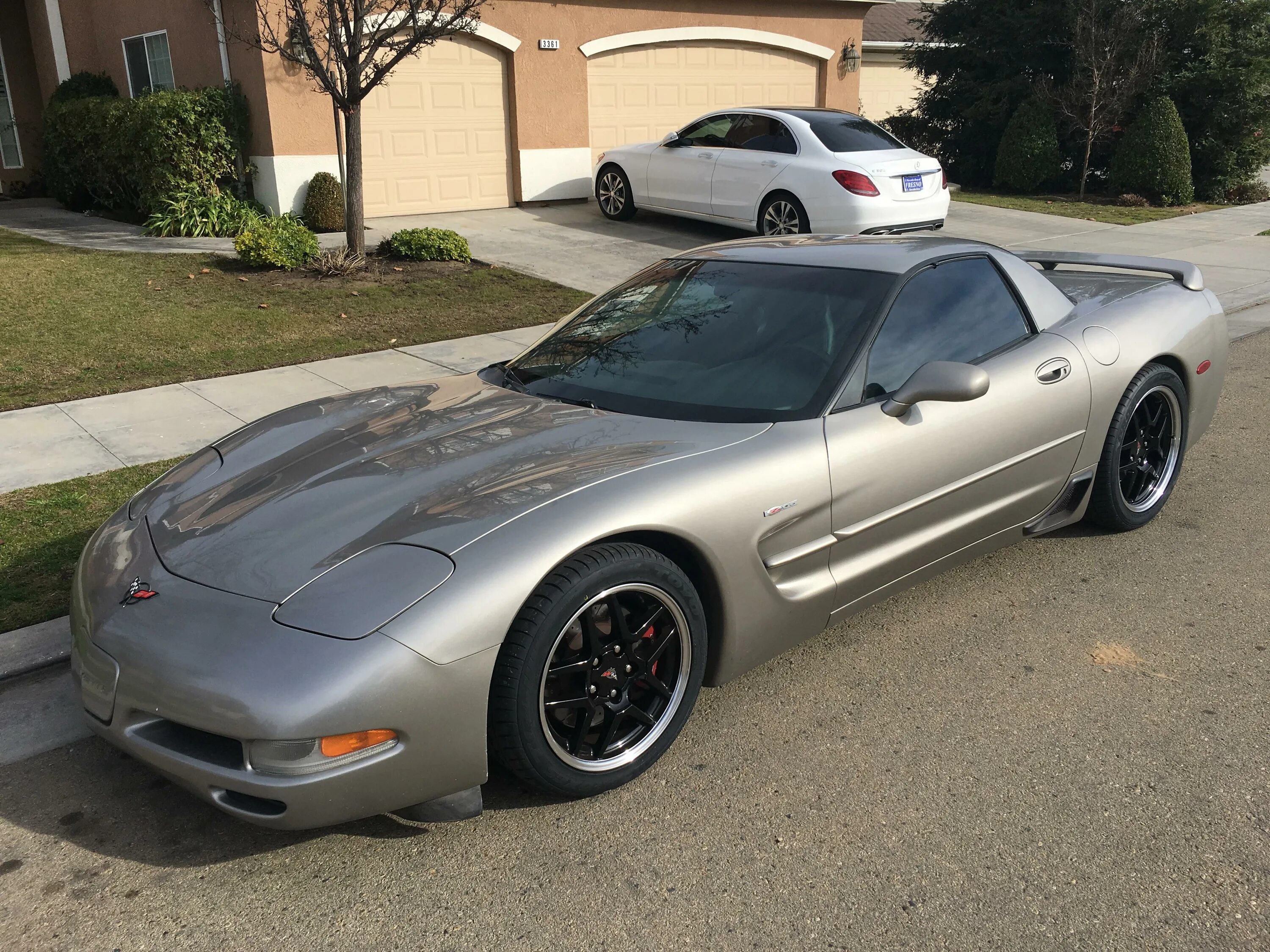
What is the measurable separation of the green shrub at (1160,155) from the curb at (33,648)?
61.4ft

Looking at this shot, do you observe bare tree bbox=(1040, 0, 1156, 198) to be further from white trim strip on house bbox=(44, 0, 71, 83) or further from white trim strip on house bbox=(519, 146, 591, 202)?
white trim strip on house bbox=(44, 0, 71, 83)

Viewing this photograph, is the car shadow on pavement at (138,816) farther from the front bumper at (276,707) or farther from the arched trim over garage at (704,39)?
the arched trim over garage at (704,39)

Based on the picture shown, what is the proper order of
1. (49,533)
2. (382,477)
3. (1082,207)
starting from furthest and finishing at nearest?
(1082,207), (49,533), (382,477)

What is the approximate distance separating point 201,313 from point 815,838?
794cm

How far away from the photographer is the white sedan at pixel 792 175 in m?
11.9

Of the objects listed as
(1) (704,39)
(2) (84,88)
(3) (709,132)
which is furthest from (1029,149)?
(2) (84,88)

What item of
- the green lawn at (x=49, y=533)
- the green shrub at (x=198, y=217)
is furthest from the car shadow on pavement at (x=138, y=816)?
the green shrub at (x=198, y=217)

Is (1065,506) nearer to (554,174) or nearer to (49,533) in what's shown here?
(49,533)

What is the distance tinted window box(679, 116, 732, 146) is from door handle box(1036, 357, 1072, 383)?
9648 mm

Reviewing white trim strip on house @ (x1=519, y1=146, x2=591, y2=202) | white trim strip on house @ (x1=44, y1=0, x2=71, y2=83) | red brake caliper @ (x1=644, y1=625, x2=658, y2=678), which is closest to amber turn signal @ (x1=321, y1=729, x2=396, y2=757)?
red brake caliper @ (x1=644, y1=625, x2=658, y2=678)

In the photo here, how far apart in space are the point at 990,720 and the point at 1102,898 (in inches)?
33.7

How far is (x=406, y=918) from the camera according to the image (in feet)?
8.72

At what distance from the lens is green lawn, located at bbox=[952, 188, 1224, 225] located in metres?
16.7

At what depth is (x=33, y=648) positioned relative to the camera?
389 centimetres
